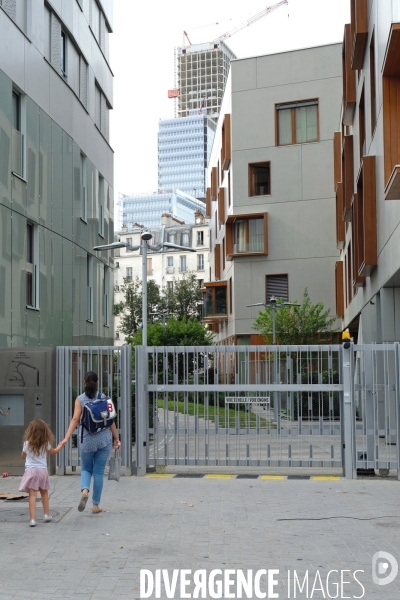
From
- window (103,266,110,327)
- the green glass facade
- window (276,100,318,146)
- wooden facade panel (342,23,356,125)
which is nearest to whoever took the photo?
the green glass facade

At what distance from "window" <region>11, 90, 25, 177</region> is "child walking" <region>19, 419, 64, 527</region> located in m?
10.5

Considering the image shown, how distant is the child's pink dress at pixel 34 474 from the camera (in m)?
9.69

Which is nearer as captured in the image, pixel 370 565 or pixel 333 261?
pixel 370 565

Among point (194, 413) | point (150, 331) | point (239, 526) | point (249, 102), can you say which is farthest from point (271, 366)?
point (150, 331)

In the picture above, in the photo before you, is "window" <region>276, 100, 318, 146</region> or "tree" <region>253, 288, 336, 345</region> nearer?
Answer: "tree" <region>253, 288, 336, 345</region>

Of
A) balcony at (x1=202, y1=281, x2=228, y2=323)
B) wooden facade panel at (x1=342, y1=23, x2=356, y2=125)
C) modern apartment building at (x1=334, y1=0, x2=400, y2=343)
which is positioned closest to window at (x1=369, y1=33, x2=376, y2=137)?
modern apartment building at (x1=334, y1=0, x2=400, y2=343)

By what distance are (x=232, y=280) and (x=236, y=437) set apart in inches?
1393

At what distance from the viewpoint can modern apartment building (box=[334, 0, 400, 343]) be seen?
16.9m

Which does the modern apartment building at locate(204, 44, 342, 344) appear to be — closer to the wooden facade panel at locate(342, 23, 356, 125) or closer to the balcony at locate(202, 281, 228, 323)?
the balcony at locate(202, 281, 228, 323)

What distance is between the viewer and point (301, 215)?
45688mm

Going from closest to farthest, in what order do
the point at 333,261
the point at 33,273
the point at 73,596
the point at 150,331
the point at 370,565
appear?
the point at 73,596
the point at 370,565
the point at 33,273
the point at 333,261
the point at 150,331

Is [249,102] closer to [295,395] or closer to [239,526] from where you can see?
[295,395]

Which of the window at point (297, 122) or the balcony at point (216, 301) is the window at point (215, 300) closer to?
the balcony at point (216, 301)

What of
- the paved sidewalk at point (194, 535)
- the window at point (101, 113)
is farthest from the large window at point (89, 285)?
the paved sidewalk at point (194, 535)
